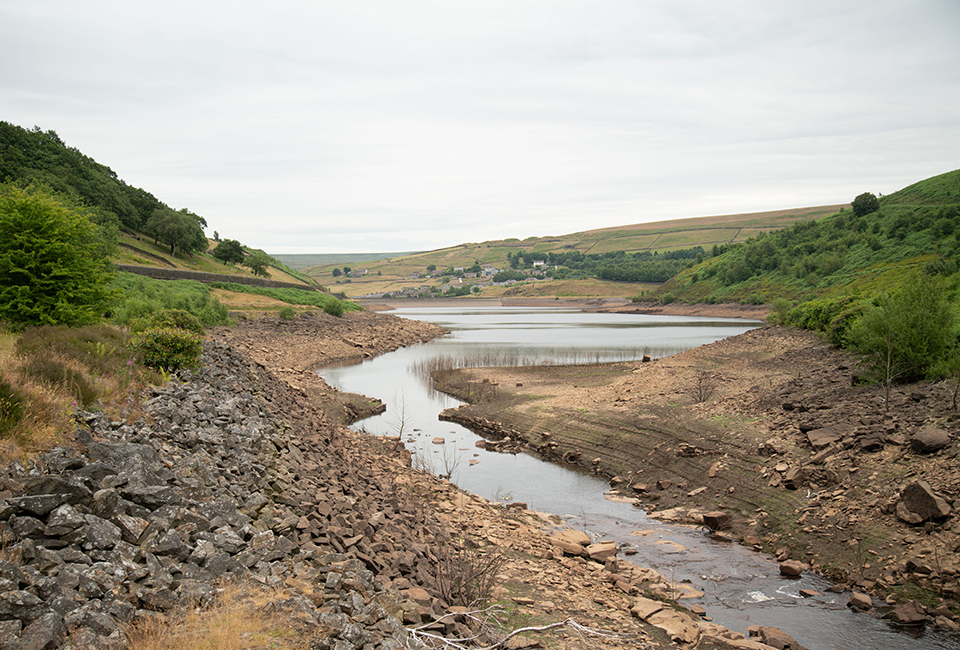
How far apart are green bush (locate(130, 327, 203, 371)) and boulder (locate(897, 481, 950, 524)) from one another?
1677 cm

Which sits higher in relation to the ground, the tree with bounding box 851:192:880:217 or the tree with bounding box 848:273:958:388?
the tree with bounding box 851:192:880:217

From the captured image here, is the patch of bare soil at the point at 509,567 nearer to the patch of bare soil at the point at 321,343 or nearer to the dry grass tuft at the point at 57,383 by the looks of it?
A: the dry grass tuft at the point at 57,383

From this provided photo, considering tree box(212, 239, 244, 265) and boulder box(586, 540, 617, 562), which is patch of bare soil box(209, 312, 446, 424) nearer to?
boulder box(586, 540, 617, 562)

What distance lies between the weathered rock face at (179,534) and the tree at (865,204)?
10658 centimetres

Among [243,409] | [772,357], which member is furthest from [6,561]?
[772,357]

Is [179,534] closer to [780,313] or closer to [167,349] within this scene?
[167,349]

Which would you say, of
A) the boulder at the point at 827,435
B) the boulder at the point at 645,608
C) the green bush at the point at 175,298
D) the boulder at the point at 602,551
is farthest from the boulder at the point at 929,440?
the green bush at the point at 175,298

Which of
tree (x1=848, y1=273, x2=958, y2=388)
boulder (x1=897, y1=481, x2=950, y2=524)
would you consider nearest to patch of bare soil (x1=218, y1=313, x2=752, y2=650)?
boulder (x1=897, y1=481, x2=950, y2=524)

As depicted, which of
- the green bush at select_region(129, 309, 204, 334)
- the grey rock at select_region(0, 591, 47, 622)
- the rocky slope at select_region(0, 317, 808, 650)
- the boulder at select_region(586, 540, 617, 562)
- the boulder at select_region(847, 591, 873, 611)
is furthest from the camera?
the green bush at select_region(129, 309, 204, 334)

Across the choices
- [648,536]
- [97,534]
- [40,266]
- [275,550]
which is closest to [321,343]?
[40,266]

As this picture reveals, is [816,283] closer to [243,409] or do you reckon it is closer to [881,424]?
[881,424]

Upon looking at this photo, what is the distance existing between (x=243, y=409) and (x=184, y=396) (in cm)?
196

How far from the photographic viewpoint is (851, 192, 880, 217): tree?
299 feet

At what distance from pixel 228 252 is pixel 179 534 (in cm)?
9058
